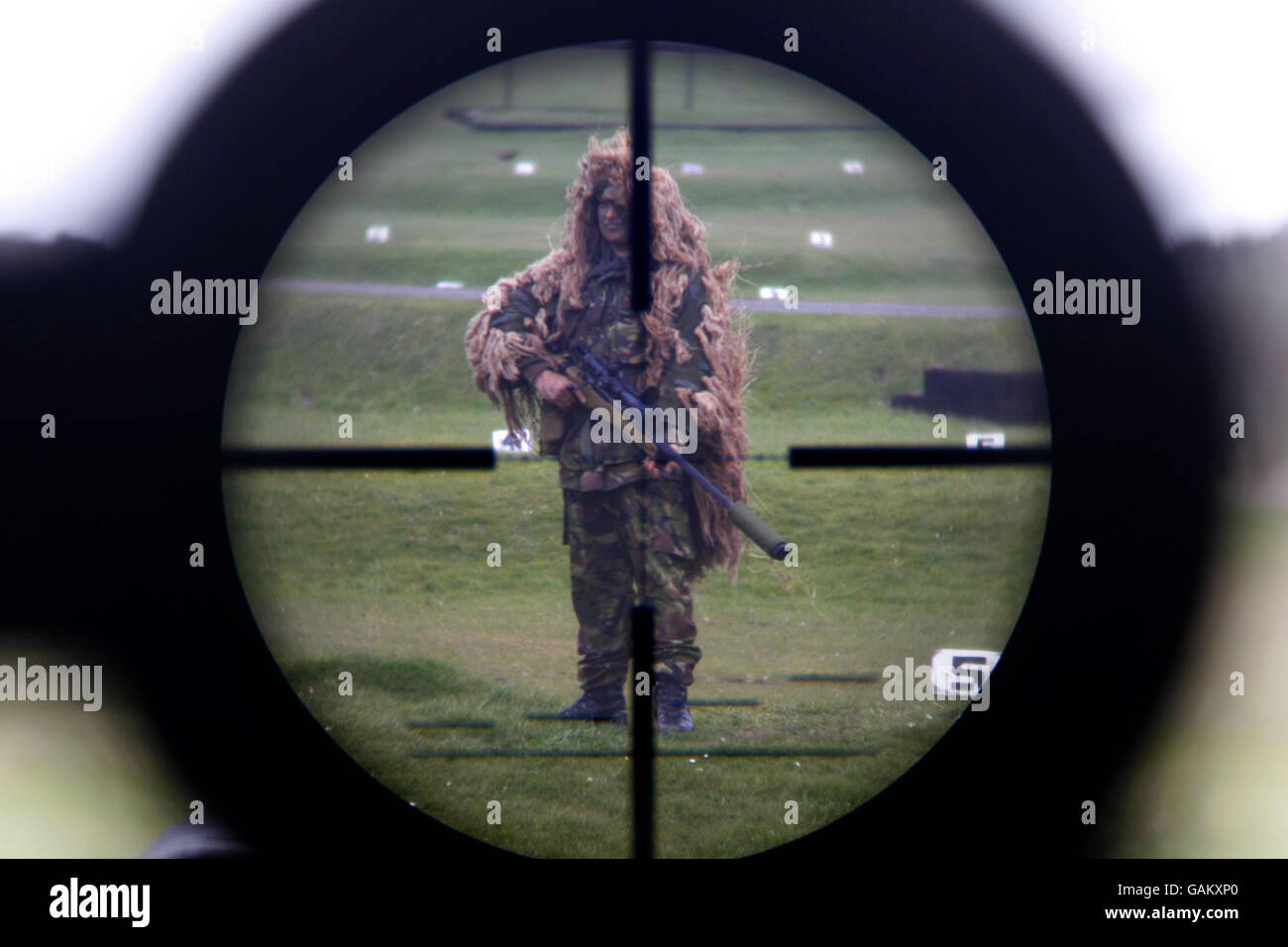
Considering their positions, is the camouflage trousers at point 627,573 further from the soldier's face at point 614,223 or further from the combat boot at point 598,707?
the soldier's face at point 614,223

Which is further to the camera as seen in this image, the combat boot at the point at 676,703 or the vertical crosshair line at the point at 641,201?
the combat boot at the point at 676,703

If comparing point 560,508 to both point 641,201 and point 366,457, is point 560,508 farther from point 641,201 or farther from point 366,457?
point 641,201

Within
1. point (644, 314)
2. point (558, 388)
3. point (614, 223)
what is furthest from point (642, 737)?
point (614, 223)

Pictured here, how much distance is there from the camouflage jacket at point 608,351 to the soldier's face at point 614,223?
52mm

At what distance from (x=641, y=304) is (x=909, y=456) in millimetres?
908

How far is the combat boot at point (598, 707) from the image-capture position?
3.36m

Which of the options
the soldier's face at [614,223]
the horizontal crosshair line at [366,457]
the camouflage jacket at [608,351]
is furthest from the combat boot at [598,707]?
the soldier's face at [614,223]

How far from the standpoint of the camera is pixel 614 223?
3232 mm

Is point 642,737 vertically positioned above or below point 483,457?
below

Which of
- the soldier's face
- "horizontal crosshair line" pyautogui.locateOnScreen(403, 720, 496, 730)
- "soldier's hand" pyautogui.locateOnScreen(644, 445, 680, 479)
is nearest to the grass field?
"horizontal crosshair line" pyautogui.locateOnScreen(403, 720, 496, 730)

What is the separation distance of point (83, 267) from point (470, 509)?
134cm
